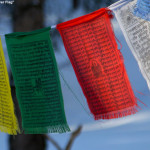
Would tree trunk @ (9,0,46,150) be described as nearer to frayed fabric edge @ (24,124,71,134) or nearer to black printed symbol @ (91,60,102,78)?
frayed fabric edge @ (24,124,71,134)

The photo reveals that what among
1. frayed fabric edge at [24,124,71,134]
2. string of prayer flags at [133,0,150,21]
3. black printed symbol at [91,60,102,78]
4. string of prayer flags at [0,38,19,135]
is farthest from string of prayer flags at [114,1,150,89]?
string of prayer flags at [0,38,19,135]

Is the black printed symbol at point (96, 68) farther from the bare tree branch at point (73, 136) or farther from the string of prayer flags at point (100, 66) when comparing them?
the bare tree branch at point (73, 136)

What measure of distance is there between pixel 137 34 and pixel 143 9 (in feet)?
0.40

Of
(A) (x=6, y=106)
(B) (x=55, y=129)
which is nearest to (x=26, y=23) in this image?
(A) (x=6, y=106)

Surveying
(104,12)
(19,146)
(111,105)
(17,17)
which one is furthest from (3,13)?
(111,105)

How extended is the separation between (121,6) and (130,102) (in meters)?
0.44

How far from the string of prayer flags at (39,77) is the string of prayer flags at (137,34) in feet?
1.29

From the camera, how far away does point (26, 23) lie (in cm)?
227

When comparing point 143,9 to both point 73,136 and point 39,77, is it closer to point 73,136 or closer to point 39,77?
point 39,77

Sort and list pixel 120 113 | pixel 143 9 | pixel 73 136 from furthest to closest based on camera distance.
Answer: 1. pixel 73 136
2. pixel 120 113
3. pixel 143 9

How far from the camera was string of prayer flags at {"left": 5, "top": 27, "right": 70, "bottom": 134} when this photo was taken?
1.67 metres

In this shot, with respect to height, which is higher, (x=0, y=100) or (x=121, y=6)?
(x=121, y=6)

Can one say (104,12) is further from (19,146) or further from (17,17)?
(19,146)

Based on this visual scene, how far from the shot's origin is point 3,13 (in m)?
2.45
